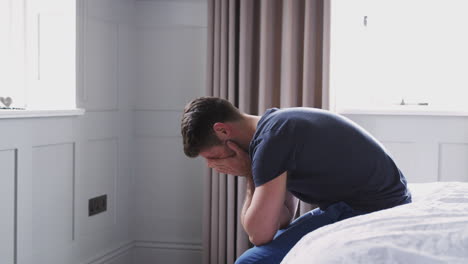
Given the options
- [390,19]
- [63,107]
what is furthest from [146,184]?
[390,19]

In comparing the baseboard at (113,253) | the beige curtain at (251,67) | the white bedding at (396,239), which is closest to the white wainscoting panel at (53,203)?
the baseboard at (113,253)

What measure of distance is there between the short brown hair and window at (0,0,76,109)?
1308 millimetres

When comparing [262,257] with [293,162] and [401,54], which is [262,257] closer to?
[293,162]

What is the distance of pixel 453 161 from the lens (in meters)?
3.24

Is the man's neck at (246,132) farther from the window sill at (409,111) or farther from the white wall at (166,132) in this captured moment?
the white wall at (166,132)

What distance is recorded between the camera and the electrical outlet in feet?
10.6

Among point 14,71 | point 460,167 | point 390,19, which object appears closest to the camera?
point 14,71

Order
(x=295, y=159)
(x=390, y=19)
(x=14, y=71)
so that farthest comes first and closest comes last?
(x=390, y=19) → (x=14, y=71) → (x=295, y=159)

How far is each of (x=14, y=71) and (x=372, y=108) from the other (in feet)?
6.02

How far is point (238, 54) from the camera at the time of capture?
11.2ft

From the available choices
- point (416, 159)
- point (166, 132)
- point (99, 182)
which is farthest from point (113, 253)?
point (416, 159)

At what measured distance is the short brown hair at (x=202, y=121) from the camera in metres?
1.93

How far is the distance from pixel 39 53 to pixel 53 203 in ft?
2.44

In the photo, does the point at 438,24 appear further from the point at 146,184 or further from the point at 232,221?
the point at 146,184
